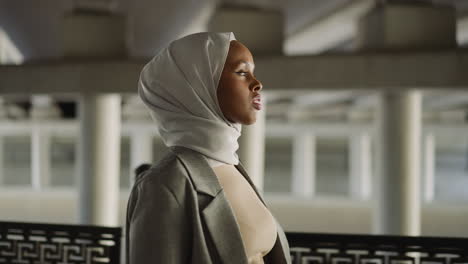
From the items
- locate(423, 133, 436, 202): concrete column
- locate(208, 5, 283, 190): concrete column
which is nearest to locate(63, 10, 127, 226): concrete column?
locate(208, 5, 283, 190): concrete column

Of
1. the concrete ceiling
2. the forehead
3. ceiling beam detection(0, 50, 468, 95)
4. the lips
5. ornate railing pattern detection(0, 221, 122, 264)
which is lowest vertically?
ornate railing pattern detection(0, 221, 122, 264)

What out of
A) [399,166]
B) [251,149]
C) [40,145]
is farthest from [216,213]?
[40,145]

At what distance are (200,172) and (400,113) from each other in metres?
6.43

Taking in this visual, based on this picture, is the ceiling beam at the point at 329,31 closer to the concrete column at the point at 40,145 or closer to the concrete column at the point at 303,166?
the concrete column at the point at 303,166

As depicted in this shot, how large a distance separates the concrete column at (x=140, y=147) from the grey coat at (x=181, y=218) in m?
16.8

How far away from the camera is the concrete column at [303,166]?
1805cm

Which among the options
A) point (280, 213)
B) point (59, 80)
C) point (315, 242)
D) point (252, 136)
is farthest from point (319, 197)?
point (315, 242)

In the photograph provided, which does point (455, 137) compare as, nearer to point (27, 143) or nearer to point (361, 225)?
point (361, 225)

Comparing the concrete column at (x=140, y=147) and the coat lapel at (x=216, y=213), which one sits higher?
the concrete column at (x=140, y=147)

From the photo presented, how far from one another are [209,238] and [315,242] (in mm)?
1941

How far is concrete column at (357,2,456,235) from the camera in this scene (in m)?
7.21

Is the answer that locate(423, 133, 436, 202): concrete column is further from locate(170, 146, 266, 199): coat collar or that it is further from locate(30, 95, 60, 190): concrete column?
locate(170, 146, 266, 199): coat collar

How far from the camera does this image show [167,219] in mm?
1758

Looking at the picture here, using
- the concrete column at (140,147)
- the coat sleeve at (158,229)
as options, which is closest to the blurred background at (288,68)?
the concrete column at (140,147)
